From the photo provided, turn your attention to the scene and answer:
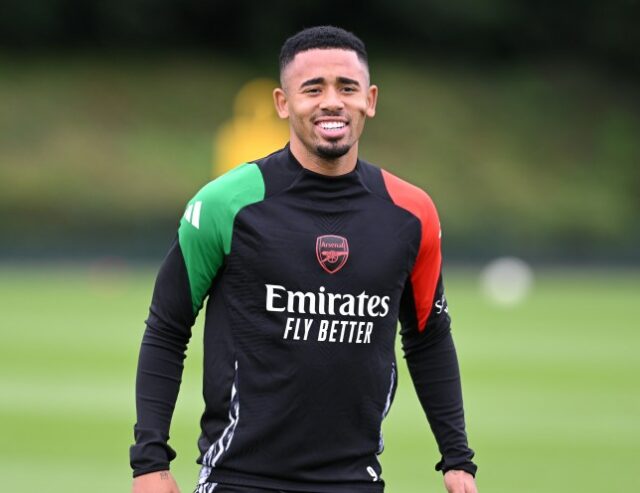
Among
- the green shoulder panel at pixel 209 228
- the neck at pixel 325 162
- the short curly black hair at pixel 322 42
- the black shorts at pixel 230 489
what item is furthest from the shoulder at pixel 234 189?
the black shorts at pixel 230 489

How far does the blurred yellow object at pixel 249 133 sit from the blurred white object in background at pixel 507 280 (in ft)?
18.4

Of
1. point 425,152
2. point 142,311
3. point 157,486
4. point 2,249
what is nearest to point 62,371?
point 142,311

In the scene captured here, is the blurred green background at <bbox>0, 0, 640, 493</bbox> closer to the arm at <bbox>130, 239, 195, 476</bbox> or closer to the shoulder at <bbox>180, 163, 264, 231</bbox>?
the arm at <bbox>130, 239, 195, 476</bbox>

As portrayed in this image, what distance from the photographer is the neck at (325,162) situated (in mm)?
4582

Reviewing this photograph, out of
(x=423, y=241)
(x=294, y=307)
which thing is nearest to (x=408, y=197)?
(x=423, y=241)

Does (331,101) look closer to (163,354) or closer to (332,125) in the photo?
(332,125)

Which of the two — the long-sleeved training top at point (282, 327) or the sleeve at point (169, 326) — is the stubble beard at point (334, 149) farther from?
the sleeve at point (169, 326)

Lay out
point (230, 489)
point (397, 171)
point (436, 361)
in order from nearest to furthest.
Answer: point (230, 489) < point (436, 361) < point (397, 171)

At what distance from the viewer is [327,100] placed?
4.50 meters

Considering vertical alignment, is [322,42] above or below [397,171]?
below

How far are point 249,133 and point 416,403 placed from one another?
22.2 m

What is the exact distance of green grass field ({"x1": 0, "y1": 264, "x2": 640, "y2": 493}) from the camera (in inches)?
393

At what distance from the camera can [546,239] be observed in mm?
37875

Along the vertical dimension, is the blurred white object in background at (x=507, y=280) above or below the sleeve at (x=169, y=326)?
above
